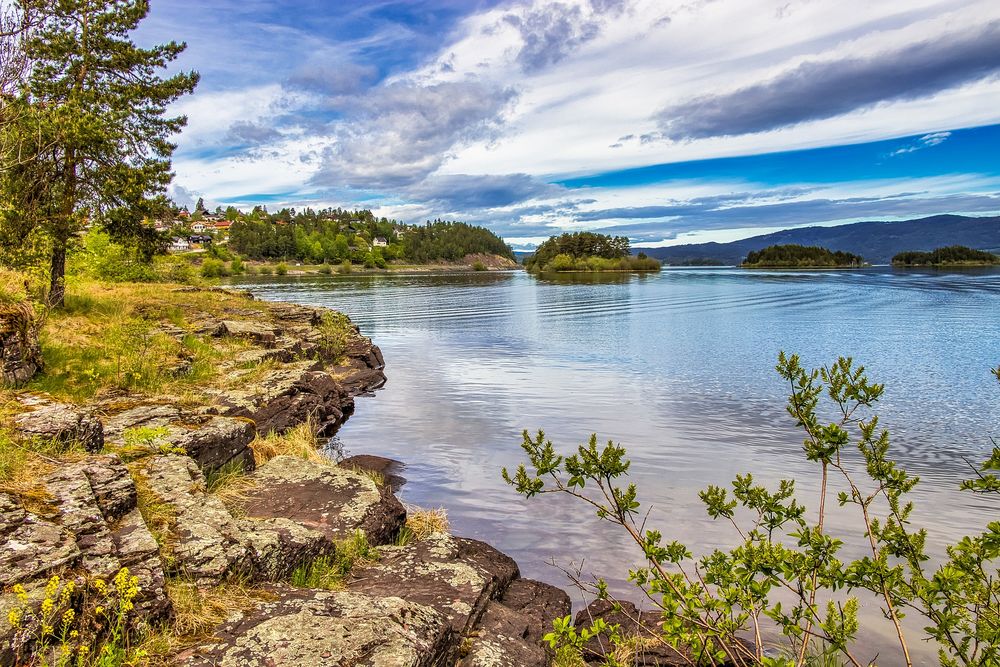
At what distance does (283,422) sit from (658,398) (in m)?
12.7

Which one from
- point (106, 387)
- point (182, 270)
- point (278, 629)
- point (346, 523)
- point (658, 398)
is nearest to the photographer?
point (278, 629)

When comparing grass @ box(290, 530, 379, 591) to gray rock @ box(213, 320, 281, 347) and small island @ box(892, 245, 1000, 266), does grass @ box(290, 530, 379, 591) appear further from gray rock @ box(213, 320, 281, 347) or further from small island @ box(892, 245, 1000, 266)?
small island @ box(892, 245, 1000, 266)

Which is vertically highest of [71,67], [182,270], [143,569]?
[71,67]

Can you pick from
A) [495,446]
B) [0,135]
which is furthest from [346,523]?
Result: [0,135]

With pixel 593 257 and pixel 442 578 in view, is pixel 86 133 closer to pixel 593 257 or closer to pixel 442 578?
pixel 442 578

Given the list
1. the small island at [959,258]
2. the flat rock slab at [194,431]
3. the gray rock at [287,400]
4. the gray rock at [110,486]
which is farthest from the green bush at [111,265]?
the small island at [959,258]

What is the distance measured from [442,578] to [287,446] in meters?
6.43

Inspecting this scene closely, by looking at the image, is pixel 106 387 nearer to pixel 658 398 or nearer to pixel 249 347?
pixel 249 347

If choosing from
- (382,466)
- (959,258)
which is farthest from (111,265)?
(959,258)

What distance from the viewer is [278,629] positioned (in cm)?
484

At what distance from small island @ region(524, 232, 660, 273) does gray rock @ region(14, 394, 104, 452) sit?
166 meters

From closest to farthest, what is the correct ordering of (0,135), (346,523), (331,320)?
(346,523), (0,135), (331,320)

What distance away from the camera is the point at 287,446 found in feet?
40.3

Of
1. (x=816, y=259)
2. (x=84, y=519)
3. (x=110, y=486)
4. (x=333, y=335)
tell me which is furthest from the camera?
(x=816, y=259)
